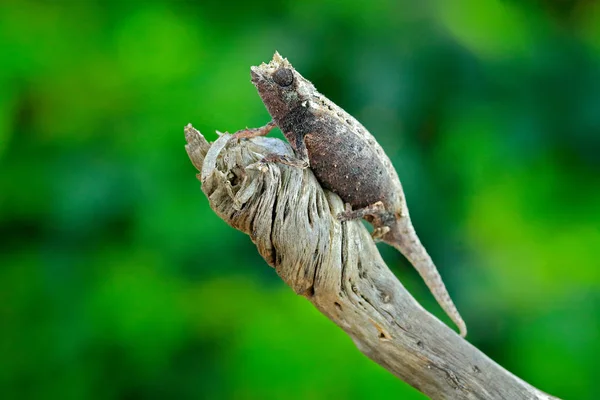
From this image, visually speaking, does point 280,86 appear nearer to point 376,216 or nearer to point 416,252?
point 376,216

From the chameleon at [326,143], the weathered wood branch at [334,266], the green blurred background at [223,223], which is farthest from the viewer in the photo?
the green blurred background at [223,223]

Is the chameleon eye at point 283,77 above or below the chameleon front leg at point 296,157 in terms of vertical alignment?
above

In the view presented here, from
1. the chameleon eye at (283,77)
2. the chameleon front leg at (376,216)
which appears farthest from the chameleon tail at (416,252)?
the chameleon eye at (283,77)

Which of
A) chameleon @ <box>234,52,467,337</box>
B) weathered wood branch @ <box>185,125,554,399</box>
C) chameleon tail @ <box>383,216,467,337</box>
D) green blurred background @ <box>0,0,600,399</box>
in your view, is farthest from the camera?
green blurred background @ <box>0,0,600,399</box>

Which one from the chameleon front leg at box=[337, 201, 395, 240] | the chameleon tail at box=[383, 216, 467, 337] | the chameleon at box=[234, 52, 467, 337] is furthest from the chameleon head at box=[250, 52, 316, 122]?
the chameleon tail at box=[383, 216, 467, 337]

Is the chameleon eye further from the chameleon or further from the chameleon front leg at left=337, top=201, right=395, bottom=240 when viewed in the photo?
the chameleon front leg at left=337, top=201, right=395, bottom=240

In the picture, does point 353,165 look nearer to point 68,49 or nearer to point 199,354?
point 199,354

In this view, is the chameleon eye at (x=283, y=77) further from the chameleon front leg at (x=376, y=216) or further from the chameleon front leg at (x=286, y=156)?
the chameleon front leg at (x=376, y=216)

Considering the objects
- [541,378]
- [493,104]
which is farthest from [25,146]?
[541,378]
